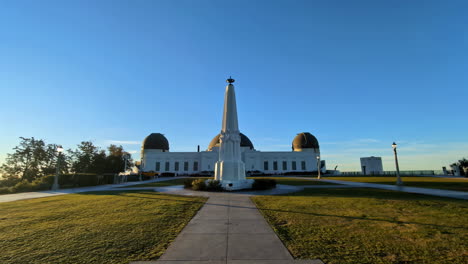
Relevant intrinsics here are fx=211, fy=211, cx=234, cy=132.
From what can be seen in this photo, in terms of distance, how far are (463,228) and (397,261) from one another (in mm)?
3956

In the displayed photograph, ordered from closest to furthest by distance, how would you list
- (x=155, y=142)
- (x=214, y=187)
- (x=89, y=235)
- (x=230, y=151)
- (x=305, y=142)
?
1. (x=89, y=235)
2. (x=214, y=187)
3. (x=230, y=151)
4. (x=155, y=142)
5. (x=305, y=142)

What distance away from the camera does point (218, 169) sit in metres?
19.1

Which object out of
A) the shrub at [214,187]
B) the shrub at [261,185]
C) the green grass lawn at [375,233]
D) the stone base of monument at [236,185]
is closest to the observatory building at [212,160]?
the stone base of monument at [236,185]

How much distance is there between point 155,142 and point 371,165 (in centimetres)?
5988

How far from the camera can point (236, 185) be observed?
17.0 m

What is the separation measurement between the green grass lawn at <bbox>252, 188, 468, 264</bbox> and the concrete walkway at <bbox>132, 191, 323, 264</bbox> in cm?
37

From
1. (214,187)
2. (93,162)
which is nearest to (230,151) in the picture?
(214,187)

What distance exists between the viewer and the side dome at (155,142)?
209ft

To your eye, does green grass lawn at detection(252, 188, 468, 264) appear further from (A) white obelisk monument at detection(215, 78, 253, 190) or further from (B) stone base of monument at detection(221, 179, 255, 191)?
(A) white obelisk monument at detection(215, 78, 253, 190)

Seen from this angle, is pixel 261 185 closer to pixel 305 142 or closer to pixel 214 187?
pixel 214 187

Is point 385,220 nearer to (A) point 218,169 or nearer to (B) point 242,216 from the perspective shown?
(B) point 242,216

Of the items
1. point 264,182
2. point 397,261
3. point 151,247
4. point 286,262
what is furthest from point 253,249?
point 264,182

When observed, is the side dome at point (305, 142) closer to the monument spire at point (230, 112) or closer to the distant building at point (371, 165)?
the distant building at point (371, 165)

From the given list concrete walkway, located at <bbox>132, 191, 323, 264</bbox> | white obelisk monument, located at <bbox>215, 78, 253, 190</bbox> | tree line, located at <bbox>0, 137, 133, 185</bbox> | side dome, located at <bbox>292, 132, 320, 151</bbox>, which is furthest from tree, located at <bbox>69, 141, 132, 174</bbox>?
side dome, located at <bbox>292, 132, 320, 151</bbox>
